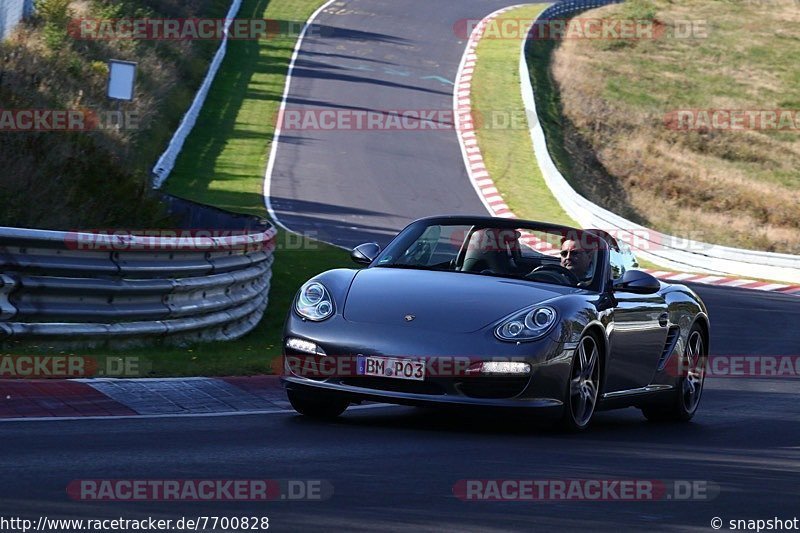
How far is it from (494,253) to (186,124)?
28.1m

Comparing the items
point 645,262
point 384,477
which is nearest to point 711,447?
point 384,477

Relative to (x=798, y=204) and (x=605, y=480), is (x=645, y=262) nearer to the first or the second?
(x=798, y=204)

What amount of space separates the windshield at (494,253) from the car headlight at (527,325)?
0.82 meters

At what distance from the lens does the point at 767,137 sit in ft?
155

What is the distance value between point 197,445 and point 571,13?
53493mm

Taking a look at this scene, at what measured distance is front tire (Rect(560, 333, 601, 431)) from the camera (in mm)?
8812

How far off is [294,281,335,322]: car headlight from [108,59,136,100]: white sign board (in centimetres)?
1459

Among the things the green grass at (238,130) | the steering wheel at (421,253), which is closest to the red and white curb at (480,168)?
the steering wheel at (421,253)

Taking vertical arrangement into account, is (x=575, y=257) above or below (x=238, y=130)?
above

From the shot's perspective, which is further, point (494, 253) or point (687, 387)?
point (687, 387)

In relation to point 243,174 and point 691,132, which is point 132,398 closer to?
point 243,174

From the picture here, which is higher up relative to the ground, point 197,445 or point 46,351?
point 197,445

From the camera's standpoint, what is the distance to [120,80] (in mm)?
22891

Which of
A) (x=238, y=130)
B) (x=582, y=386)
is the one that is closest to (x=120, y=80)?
(x=238, y=130)
